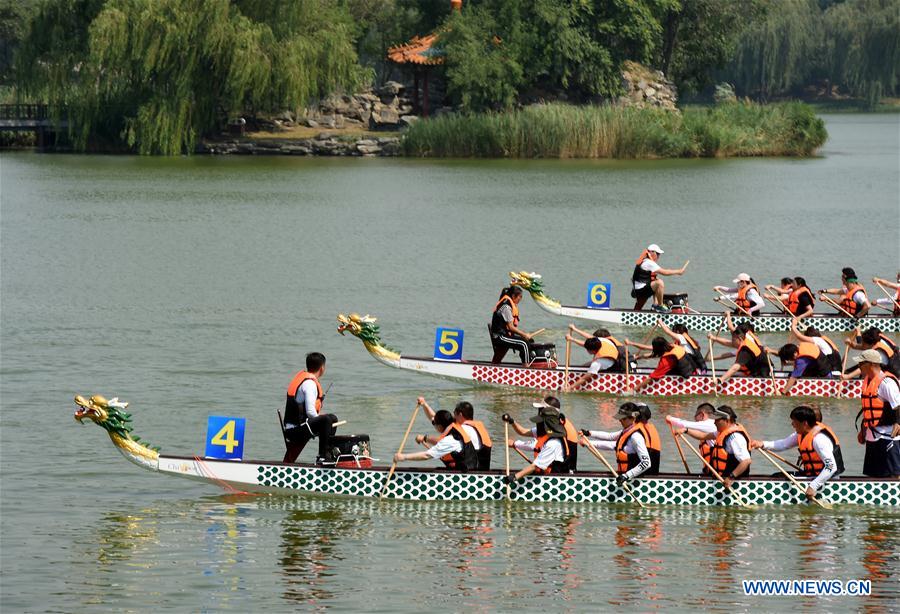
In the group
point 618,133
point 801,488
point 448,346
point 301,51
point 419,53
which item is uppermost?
point 419,53

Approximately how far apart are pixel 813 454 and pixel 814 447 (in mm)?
144

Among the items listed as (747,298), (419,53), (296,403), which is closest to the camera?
(296,403)

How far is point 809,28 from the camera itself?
12731 centimetres

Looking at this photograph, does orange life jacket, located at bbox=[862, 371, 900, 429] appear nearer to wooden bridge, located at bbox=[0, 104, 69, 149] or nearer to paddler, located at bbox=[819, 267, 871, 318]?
paddler, located at bbox=[819, 267, 871, 318]

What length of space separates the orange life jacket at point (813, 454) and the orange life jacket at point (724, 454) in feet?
2.17

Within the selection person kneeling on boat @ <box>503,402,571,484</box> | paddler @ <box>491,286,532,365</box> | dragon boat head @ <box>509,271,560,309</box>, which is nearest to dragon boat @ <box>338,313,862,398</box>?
paddler @ <box>491,286,532,365</box>

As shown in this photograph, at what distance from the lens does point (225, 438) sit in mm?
17719

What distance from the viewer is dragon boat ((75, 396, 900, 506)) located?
17359mm

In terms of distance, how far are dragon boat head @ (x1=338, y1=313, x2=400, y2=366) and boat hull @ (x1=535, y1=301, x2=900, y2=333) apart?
6797 mm

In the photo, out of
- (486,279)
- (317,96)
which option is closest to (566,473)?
(486,279)

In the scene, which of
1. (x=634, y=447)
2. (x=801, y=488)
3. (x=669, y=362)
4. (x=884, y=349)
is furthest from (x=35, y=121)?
(x=801, y=488)

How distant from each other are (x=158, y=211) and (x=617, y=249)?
55.9 feet

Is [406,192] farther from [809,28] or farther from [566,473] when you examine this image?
[809,28]

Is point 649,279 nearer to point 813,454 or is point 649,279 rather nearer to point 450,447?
point 813,454
